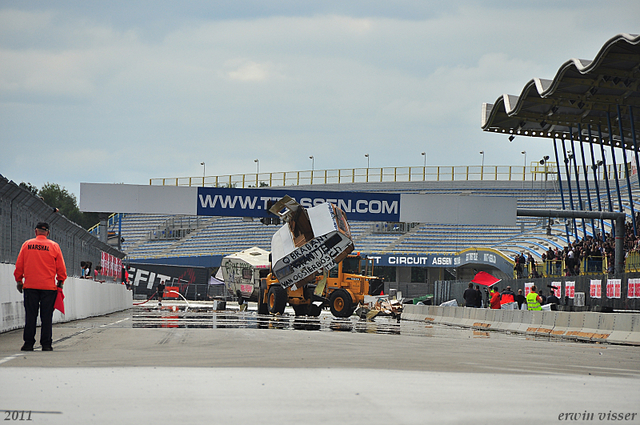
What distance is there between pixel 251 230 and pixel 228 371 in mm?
61306

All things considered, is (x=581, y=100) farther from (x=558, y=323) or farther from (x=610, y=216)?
(x=558, y=323)

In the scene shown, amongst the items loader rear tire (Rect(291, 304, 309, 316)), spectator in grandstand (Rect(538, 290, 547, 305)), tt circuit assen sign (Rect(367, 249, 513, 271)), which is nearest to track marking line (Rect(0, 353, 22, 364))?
loader rear tire (Rect(291, 304, 309, 316))

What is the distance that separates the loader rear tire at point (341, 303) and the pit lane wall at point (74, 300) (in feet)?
23.5

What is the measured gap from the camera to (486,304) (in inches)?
1519

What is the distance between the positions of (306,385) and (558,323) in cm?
1541

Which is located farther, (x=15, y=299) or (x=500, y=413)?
(x=15, y=299)

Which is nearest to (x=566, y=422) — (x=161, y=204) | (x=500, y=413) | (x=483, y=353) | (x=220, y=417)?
(x=500, y=413)

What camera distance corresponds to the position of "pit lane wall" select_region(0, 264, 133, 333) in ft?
44.8

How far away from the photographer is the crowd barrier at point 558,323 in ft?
57.2

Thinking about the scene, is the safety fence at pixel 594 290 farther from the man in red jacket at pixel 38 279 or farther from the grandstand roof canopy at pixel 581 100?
the man in red jacket at pixel 38 279

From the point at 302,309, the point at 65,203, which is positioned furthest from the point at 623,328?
the point at 65,203

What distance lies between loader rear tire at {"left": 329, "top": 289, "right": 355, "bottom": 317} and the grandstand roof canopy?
13.8m

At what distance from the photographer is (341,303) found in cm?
2552

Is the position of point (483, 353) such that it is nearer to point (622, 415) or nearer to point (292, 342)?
point (292, 342)
